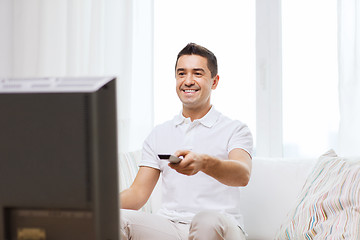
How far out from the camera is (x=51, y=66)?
3316 millimetres

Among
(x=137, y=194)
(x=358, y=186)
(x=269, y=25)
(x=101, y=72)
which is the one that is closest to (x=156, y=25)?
(x=101, y=72)

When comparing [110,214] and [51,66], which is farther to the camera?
[51,66]

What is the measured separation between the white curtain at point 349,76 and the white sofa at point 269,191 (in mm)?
412

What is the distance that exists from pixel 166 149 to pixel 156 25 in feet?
4.21

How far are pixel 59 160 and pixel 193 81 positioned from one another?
4.45 feet

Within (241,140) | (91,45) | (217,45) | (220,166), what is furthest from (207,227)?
(91,45)

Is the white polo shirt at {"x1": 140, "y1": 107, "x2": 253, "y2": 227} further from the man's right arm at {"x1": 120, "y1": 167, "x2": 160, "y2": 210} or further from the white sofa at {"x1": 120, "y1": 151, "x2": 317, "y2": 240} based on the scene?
the white sofa at {"x1": 120, "y1": 151, "x2": 317, "y2": 240}

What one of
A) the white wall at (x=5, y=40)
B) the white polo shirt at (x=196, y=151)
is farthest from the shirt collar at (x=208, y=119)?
the white wall at (x=5, y=40)

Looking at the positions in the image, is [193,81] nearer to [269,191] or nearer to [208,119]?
[208,119]

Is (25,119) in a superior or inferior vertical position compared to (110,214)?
superior

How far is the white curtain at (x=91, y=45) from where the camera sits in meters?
3.07

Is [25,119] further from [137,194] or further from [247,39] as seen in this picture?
[247,39]

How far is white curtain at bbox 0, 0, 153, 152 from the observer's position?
307 centimetres

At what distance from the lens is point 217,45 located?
3037 mm
